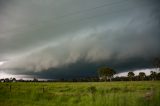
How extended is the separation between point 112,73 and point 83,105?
140772mm

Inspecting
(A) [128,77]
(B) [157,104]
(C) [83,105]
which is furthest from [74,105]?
(A) [128,77]

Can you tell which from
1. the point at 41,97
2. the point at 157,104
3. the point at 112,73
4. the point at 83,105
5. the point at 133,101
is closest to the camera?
the point at 157,104

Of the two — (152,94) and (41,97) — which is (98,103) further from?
(41,97)

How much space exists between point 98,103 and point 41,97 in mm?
10537

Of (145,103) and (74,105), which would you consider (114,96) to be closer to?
(145,103)

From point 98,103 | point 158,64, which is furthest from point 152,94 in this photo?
point 158,64

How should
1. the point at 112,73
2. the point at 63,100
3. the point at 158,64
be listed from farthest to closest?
1. the point at 112,73
2. the point at 158,64
3. the point at 63,100

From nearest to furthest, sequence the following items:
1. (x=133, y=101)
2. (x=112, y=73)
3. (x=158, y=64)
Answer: (x=133, y=101)
(x=158, y=64)
(x=112, y=73)

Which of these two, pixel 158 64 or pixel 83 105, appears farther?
pixel 158 64

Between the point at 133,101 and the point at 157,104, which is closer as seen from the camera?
the point at 157,104

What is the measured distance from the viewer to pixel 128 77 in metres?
182

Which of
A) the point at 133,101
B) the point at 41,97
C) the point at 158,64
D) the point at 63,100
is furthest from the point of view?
the point at 158,64

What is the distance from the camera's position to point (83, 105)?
58.7 feet

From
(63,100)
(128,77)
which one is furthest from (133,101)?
(128,77)
